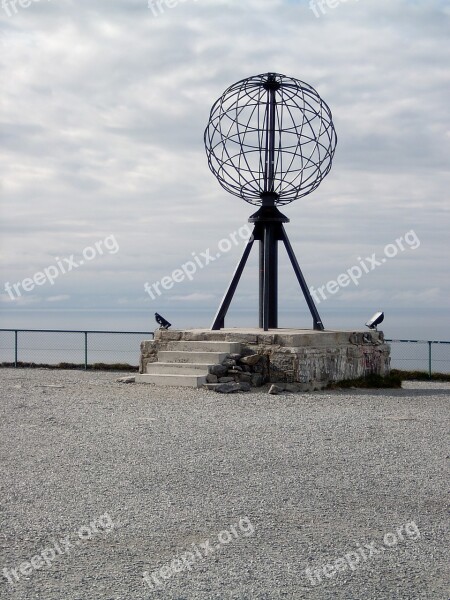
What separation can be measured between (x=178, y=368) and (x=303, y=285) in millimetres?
3450

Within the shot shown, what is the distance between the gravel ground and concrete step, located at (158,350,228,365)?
10.3 feet

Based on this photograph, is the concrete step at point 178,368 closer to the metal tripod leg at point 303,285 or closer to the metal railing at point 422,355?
the metal tripod leg at point 303,285

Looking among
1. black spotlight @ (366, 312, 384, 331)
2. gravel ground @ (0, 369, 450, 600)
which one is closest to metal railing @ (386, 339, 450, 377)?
black spotlight @ (366, 312, 384, 331)

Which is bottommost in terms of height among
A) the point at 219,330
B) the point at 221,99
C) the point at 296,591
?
the point at 296,591

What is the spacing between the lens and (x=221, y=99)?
16.6 m

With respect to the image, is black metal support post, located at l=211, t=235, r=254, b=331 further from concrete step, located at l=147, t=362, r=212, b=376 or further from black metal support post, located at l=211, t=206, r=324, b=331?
concrete step, located at l=147, t=362, r=212, b=376

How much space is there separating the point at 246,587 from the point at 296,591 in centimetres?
30

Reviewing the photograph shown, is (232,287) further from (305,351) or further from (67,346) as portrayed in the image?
(67,346)

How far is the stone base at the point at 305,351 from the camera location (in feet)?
47.6

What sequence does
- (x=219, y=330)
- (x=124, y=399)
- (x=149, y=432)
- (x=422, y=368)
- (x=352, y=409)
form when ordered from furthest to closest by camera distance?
(x=422, y=368)
(x=219, y=330)
(x=124, y=399)
(x=352, y=409)
(x=149, y=432)

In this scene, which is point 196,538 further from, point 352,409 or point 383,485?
point 352,409

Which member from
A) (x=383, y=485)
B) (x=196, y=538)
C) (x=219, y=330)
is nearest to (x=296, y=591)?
(x=196, y=538)

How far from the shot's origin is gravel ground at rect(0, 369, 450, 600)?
4.84 meters

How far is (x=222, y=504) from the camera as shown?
21.1 feet
